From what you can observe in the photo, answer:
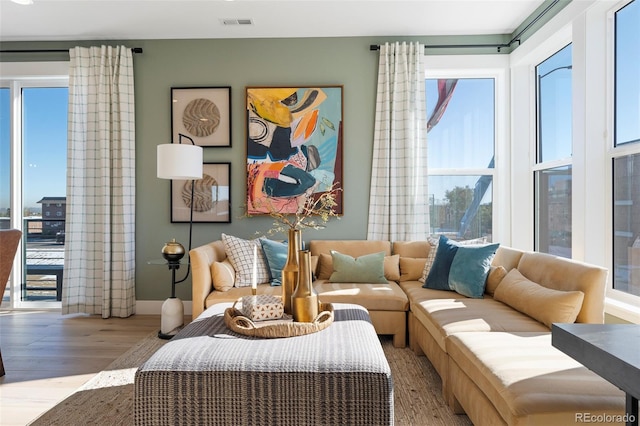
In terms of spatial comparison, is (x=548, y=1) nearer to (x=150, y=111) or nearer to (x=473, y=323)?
(x=473, y=323)

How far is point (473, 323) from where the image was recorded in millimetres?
2275

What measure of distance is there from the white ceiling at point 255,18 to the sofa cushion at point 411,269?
2.21 metres

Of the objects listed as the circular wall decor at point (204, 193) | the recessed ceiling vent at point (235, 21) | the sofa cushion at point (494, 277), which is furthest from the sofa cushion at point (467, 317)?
the recessed ceiling vent at point (235, 21)

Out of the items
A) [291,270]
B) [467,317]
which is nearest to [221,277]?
[291,270]

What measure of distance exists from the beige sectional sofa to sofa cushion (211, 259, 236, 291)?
0.04m

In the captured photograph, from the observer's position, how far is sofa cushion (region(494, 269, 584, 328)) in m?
2.16

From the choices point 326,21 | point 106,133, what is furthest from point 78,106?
point 326,21

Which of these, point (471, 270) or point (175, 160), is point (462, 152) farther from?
point (175, 160)

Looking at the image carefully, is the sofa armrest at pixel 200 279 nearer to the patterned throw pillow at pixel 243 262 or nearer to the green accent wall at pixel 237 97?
the patterned throw pillow at pixel 243 262

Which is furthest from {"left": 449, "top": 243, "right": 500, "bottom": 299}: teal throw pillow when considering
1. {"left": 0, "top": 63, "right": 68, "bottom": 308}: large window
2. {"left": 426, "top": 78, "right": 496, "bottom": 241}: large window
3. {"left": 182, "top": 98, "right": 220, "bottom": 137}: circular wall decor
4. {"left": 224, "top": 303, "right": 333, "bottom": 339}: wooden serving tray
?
{"left": 0, "top": 63, "right": 68, "bottom": 308}: large window

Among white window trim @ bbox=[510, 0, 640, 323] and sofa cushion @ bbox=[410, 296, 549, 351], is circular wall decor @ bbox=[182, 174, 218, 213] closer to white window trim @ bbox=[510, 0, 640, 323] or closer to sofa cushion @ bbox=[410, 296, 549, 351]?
sofa cushion @ bbox=[410, 296, 549, 351]

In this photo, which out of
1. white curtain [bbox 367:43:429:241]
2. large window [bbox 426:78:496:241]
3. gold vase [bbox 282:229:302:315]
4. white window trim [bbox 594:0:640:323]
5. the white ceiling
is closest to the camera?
gold vase [bbox 282:229:302:315]

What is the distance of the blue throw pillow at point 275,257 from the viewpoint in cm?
343

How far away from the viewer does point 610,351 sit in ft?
3.05
